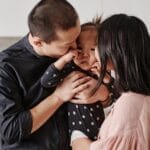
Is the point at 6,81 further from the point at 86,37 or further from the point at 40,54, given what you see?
the point at 86,37

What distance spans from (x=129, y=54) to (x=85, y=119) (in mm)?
291

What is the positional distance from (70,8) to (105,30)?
19 cm

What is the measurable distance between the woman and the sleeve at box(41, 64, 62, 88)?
0.16 metres

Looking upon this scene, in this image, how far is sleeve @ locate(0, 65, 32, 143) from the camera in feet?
3.64

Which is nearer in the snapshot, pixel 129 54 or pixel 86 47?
pixel 129 54

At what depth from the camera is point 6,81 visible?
111 centimetres

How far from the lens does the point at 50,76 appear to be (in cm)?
110

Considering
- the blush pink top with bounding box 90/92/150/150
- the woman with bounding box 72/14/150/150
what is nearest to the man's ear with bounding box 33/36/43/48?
the woman with bounding box 72/14/150/150

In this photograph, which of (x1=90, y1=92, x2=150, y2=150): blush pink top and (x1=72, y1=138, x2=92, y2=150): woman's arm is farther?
(x1=72, y1=138, x2=92, y2=150): woman's arm

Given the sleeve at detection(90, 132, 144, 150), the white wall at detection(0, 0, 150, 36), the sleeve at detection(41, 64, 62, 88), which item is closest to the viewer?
the sleeve at detection(90, 132, 144, 150)

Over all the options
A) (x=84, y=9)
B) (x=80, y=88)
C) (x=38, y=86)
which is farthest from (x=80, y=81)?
(x=84, y=9)

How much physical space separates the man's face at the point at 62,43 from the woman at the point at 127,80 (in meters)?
0.15

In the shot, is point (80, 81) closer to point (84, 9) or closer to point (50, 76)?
point (50, 76)

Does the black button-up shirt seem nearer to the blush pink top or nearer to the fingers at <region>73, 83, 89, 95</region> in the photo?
the fingers at <region>73, 83, 89, 95</region>
